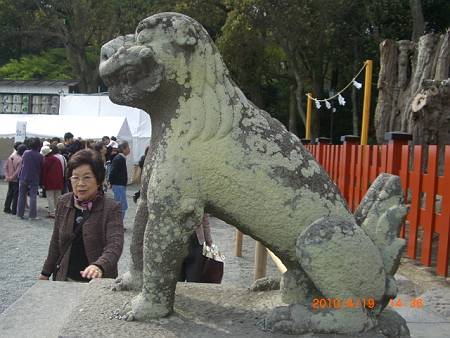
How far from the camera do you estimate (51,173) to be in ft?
28.5

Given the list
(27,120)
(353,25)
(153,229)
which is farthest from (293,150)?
(353,25)

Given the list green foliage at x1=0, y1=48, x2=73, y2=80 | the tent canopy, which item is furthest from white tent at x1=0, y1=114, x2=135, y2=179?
green foliage at x1=0, y1=48, x2=73, y2=80

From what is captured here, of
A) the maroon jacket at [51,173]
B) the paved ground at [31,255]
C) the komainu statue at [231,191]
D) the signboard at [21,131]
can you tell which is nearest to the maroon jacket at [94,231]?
the komainu statue at [231,191]

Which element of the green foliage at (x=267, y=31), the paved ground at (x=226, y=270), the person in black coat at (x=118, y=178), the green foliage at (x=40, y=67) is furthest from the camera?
the green foliage at (x=40, y=67)

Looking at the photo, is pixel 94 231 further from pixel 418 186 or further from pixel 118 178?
pixel 118 178

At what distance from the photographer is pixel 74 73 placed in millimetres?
23156

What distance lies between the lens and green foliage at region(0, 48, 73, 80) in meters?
22.5

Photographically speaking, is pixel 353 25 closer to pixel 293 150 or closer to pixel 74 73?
pixel 74 73

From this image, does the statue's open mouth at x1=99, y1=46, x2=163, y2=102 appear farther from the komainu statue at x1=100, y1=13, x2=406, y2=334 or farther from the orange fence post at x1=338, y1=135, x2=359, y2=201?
the orange fence post at x1=338, y1=135, x2=359, y2=201

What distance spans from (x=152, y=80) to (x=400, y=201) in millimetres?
883

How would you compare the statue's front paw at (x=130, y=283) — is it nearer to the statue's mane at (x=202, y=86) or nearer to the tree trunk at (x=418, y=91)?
the statue's mane at (x=202, y=86)

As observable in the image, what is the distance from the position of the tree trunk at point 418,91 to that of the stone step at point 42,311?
5004 mm

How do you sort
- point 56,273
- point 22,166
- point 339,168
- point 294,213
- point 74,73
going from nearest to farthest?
point 294,213 < point 56,273 < point 339,168 < point 22,166 < point 74,73

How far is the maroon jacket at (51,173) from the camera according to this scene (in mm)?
8648
